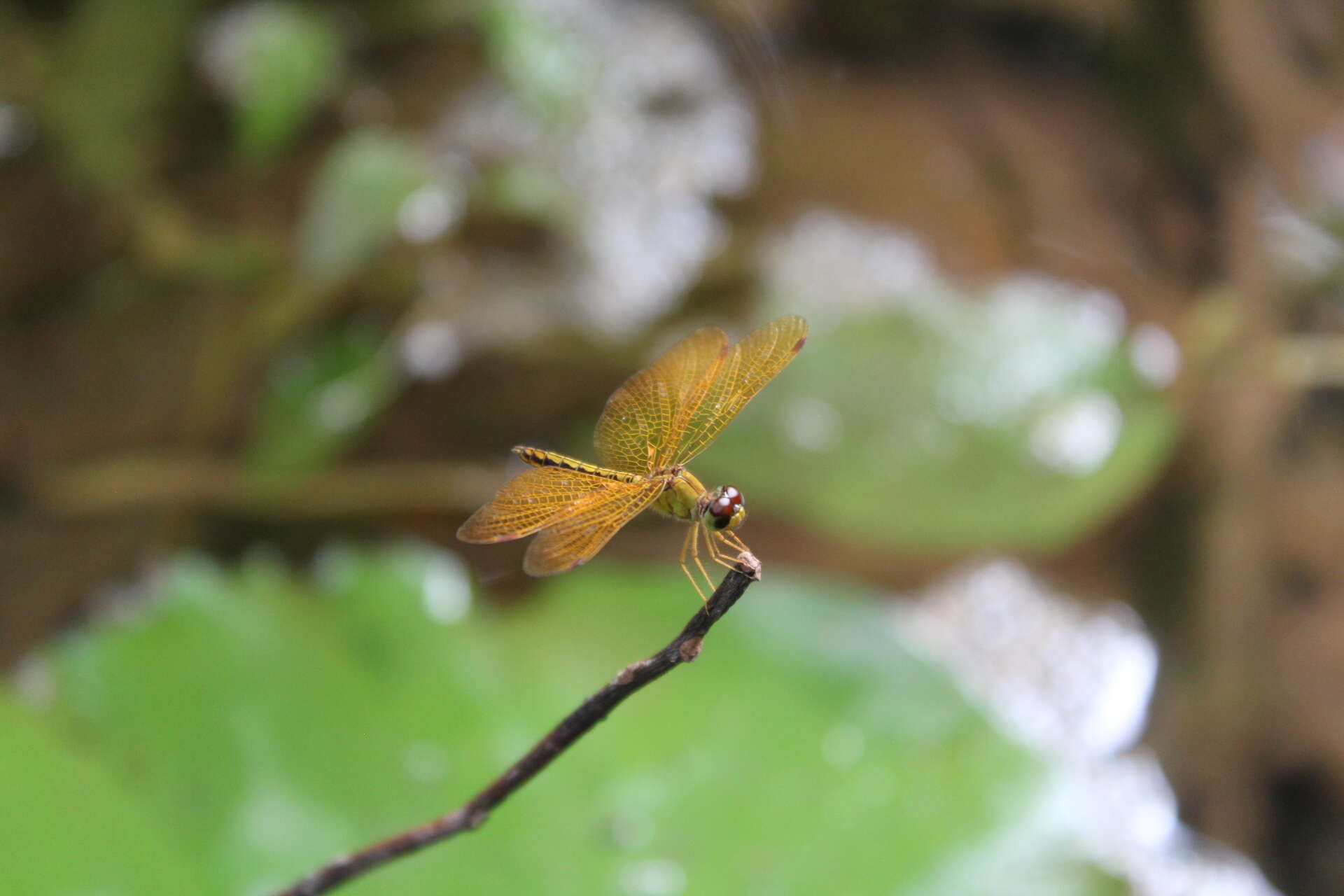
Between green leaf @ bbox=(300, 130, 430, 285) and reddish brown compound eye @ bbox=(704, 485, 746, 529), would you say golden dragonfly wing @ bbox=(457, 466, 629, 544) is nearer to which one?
reddish brown compound eye @ bbox=(704, 485, 746, 529)

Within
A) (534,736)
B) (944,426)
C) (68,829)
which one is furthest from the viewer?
(944,426)

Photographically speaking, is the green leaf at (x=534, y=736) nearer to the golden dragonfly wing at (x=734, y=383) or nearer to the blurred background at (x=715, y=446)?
the blurred background at (x=715, y=446)

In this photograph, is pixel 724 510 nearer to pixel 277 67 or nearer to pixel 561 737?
pixel 561 737

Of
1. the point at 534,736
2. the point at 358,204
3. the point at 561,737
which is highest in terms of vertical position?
the point at 561,737

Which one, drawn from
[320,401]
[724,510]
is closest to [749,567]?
[724,510]

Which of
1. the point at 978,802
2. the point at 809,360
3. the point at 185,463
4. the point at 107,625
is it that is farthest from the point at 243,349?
the point at 978,802

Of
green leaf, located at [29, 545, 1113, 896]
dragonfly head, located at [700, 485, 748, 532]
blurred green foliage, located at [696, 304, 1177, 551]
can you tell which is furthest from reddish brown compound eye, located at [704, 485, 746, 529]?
blurred green foliage, located at [696, 304, 1177, 551]

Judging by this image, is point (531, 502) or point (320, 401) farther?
point (320, 401)
